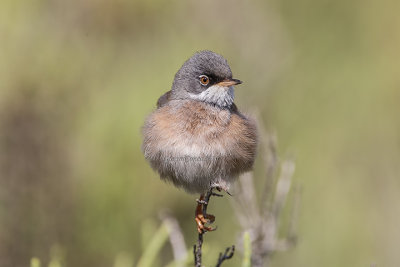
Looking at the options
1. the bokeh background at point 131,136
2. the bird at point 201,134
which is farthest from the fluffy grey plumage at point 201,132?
the bokeh background at point 131,136

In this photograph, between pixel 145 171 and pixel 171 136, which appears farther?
pixel 145 171

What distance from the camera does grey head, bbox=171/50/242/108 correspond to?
421cm

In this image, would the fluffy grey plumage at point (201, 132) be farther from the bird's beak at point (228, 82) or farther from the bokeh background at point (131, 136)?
the bokeh background at point (131, 136)

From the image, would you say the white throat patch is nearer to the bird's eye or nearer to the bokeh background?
the bird's eye

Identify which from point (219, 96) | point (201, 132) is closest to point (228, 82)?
point (219, 96)

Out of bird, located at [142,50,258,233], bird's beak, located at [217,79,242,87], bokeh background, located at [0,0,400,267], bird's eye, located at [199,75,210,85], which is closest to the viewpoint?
bird, located at [142,50,258,233]

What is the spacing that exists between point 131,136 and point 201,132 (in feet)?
4.12

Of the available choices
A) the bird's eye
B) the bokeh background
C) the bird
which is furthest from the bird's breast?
the bokeh background

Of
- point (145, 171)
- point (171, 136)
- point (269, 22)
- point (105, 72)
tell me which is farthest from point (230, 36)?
point (171, 136)

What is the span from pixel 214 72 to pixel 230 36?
179 cm

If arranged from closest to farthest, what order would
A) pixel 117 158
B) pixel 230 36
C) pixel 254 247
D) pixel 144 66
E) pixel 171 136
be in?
pixel 171 136, pixel 254 247, pixel 117 158, pixel 144 66, pixel 230 36

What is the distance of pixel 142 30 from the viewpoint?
564cm

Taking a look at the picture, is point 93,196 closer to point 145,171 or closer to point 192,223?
point 145,171

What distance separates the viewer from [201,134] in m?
4.00
